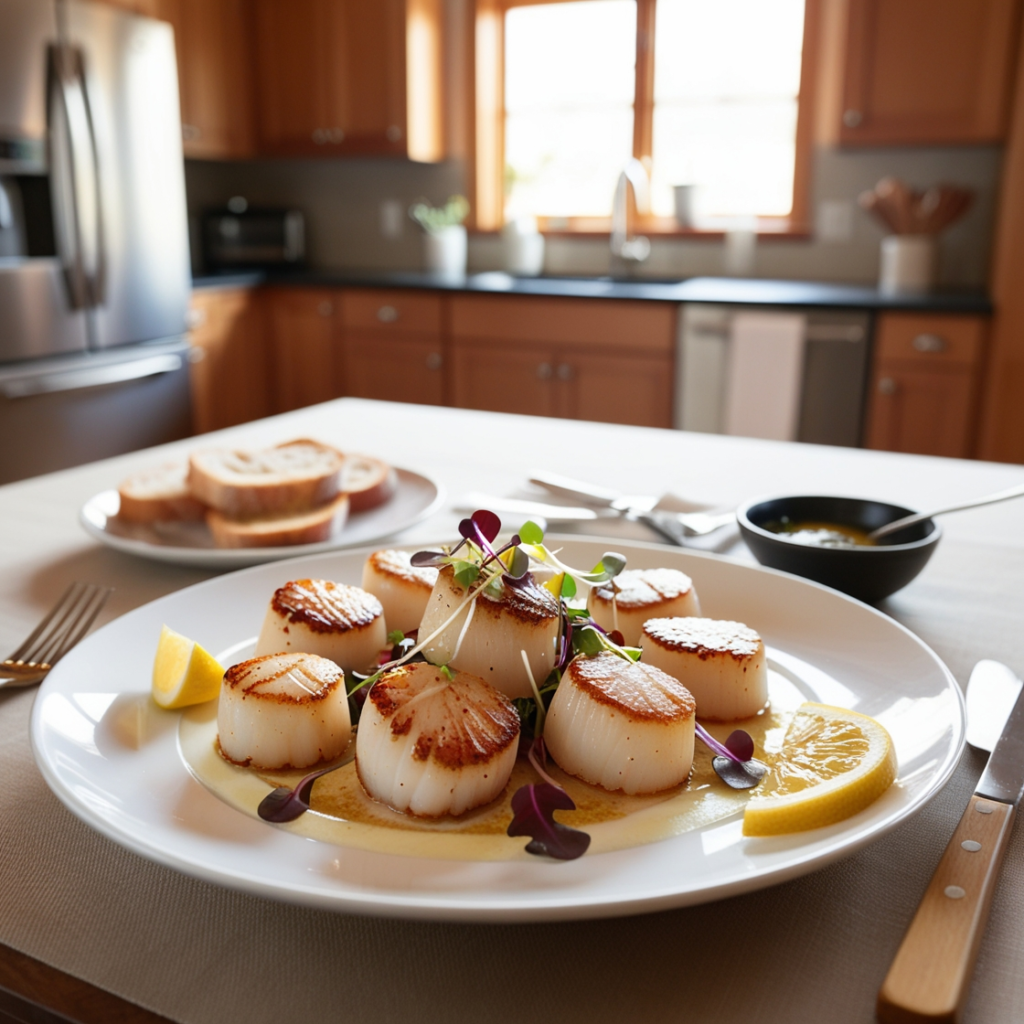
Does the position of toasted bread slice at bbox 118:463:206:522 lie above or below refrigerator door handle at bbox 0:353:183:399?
above

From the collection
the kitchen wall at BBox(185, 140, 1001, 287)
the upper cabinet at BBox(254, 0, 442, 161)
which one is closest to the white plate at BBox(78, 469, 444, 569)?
Result: the kitchen wall at BBox(185, 140, 1001, 287)

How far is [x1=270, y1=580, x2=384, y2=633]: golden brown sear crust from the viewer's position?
75 cm

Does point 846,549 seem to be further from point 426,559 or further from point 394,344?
point 394,344

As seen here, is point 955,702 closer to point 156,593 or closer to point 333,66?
point 156,593

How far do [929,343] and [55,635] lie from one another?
2986 millimetres

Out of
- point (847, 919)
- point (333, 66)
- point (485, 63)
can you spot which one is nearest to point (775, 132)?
point (485, 63)

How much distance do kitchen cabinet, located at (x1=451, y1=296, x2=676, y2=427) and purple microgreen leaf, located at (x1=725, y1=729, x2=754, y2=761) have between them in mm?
2979

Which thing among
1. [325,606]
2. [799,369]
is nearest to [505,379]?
[799,369]

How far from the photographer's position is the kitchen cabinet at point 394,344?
13.1 ft

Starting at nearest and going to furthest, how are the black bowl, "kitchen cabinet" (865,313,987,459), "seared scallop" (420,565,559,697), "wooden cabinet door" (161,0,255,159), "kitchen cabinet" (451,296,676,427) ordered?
"seared scallop" (420,565,559,697)
the black bowl
"kitchen cabinet" (865,313,987,459)
"kitchen cabinet" (451,296,676,427)
"wooden cabinet door" (161,0,255,159)

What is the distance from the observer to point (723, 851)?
54 cm

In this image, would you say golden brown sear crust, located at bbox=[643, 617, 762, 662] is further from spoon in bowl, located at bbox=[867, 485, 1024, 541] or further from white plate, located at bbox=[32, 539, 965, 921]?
spoon in bowl, located at bbox=[867, 485, 1024, 541]

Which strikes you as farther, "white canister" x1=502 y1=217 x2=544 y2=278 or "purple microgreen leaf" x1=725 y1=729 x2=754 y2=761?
"white canister" x1=502 y1=217 x2=544 y2=278

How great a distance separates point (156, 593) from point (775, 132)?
3826 mm
